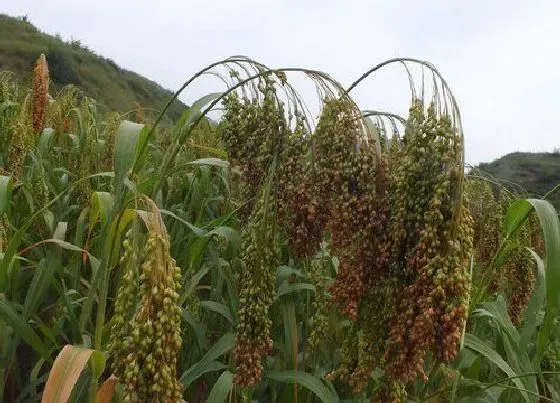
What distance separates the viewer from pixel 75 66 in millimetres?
28078

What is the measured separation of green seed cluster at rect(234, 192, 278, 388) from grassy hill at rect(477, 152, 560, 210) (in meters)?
16.8

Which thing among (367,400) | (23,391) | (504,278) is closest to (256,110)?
(367,400)

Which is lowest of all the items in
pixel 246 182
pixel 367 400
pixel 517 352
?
pixel 367 400

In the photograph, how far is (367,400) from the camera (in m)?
2.31

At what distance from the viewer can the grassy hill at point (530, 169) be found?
18547mm

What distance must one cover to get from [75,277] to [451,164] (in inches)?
63.8

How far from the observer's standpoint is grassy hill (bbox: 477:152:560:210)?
18.5 meters

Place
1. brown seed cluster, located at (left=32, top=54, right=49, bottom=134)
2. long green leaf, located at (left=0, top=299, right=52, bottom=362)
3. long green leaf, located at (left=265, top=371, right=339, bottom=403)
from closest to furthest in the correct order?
long green leaf, located at (left=0, top=299, right=52, bottom=362), long green leaf, located at (left=265, top=371, right=339, bottom=403), brown seed cluster, located at (left=32, top=54, right=49, bottom=134)

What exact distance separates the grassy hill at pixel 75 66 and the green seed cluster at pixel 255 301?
22.2 meters

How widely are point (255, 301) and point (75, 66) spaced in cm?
2833

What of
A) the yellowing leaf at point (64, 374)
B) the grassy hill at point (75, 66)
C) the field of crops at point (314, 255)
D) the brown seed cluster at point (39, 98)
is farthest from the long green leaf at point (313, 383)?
the grassy hill at point (75, 66)

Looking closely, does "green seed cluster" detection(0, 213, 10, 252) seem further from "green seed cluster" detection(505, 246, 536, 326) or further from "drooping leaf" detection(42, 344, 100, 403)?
"green seed cluster" detection(505, 246, 536, 326)

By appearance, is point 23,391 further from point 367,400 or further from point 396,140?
point 396,140

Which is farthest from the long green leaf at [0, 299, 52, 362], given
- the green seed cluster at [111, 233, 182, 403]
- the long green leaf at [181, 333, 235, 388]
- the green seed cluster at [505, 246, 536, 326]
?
the green seed cluster at [505, 246, 536, 326]
